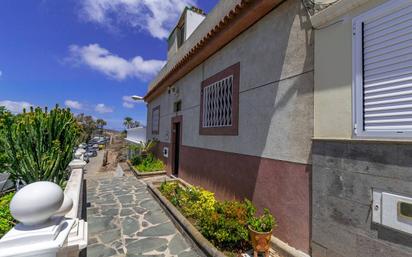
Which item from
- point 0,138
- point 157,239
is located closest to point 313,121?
point 157,239

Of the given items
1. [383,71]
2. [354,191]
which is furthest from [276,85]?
[354,191]

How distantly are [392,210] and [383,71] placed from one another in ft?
5.78

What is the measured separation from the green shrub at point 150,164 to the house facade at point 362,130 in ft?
34.2

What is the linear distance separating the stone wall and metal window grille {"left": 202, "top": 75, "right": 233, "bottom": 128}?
311 centimetres

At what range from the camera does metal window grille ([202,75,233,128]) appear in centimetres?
634

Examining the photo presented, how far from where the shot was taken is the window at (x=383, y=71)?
2615 millimetres

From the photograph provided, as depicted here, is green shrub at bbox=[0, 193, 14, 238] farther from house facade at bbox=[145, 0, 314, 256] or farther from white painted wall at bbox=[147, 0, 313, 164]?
white painted wall at bbox=[147, 0, 313, 164]

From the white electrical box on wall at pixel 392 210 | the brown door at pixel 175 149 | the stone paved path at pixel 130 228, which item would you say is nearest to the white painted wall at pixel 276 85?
the white electrical box on wall at pixel 392 210

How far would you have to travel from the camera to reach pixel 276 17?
454 cm

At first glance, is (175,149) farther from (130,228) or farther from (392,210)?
(392,210)

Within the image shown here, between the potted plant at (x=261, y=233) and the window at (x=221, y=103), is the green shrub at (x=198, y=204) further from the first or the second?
the window at (x=221, y=103)

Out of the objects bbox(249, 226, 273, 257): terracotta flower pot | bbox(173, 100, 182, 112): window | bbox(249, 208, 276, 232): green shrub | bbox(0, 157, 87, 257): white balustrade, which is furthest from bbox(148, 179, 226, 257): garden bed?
bbox(173, 100, 182, 112): window

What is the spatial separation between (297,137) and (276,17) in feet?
8.57

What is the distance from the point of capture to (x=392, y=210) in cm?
255
